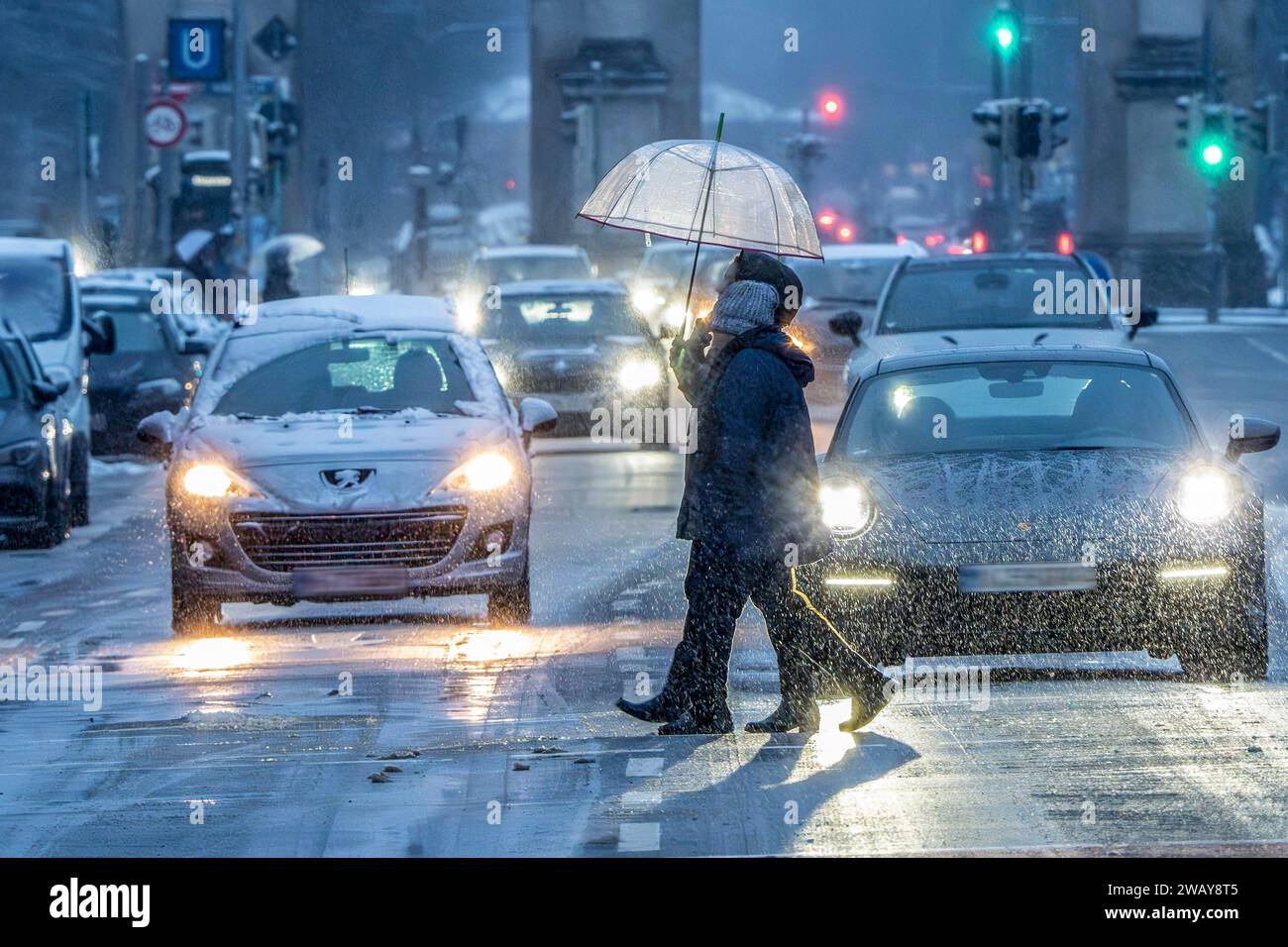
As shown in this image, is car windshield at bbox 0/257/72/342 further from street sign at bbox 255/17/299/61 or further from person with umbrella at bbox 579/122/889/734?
street sign at bbox 255/17/299/61

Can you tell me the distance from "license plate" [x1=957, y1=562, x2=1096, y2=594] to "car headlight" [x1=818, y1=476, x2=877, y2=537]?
47cm

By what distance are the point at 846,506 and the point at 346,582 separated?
2.78 metres

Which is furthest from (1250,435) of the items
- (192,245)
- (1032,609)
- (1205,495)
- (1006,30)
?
(192,245)

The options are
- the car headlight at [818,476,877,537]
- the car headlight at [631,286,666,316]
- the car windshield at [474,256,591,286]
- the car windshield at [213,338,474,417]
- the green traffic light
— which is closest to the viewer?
the car headlight at [818,476,877,537]

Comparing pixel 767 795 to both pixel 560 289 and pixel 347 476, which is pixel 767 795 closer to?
pixel 347 476

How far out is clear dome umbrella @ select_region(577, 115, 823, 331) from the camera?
8289 mm

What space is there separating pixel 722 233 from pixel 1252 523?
2.26m

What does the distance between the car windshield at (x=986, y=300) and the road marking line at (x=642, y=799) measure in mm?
10190

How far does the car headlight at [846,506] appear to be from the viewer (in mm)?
9109

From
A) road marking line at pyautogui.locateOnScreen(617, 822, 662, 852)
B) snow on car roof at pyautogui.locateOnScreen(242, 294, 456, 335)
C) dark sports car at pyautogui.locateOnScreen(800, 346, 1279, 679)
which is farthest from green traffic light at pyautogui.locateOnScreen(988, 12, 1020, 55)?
road marking line at pyautogui.locateOnScreen(617, 822, 662, 852)

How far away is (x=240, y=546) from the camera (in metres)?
11.1

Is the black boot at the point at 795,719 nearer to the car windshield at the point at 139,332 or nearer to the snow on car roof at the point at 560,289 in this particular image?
the snow on car roof at the point at 560,289

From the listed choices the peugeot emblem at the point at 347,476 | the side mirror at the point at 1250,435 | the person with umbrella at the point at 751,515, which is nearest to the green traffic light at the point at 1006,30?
the peugeot emblem at the point at 347,476

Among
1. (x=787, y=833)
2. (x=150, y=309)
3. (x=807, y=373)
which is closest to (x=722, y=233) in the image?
(x=807, y=373)
